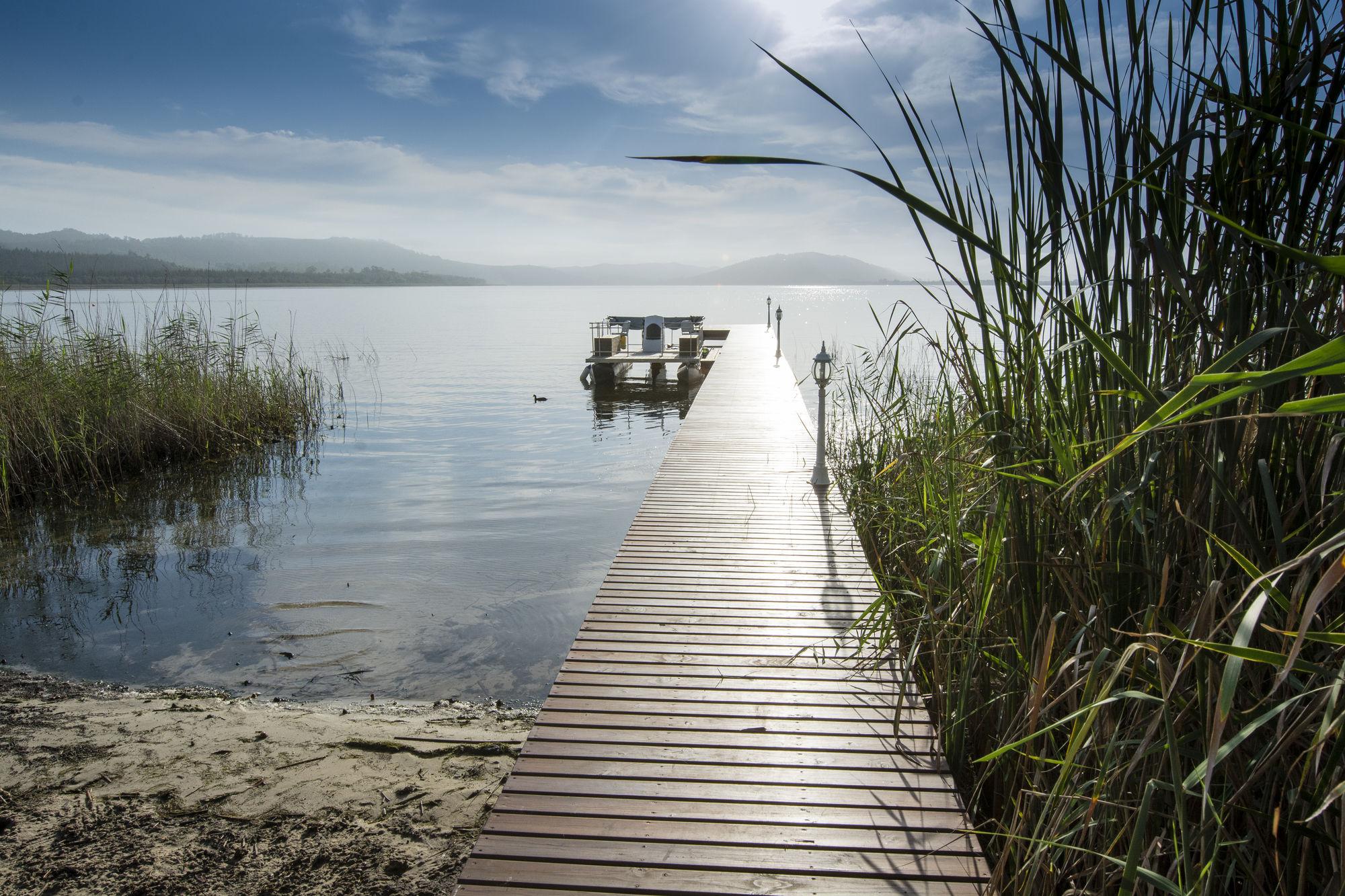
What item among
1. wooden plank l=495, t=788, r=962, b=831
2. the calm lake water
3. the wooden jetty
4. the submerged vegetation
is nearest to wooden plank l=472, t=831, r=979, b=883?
the wooden jetty

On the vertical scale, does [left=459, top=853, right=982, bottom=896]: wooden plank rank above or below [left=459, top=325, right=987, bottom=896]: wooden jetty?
below

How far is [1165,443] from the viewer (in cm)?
135

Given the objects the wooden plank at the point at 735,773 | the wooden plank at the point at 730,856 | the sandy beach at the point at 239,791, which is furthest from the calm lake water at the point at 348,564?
the wooden plank at the point at 730,856

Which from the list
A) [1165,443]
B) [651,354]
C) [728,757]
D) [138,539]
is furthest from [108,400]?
[651,354]

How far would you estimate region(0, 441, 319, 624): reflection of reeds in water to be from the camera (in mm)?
5848

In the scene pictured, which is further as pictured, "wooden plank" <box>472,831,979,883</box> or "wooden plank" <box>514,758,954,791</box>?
"wooden plank" <box>514,758,954,791</box>

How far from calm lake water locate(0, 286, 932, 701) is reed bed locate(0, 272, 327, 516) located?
0.44 meters

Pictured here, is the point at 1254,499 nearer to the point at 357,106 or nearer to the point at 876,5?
the point at 876,5

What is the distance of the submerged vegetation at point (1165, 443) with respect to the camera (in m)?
1.07

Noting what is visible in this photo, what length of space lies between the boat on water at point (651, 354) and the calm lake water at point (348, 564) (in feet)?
12.0

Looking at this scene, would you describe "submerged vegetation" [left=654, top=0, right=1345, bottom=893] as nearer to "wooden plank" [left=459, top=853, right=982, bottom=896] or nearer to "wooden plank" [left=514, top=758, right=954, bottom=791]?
"wooden plank" [left=459, top=853, right=982, bottom=896]

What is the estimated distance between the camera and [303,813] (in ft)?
9.90

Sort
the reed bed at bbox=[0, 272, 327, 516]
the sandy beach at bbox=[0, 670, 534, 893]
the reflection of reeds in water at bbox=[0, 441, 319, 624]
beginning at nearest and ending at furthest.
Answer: the sandy beach at bbox=[0, 670, 534, 893] < the reflection of reeds in water at bbox=[0, 441, 319, 624] < the reed bed at bbox=[0, 272, 327, 516]

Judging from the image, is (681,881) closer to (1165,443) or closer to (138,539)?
(1165,443)
